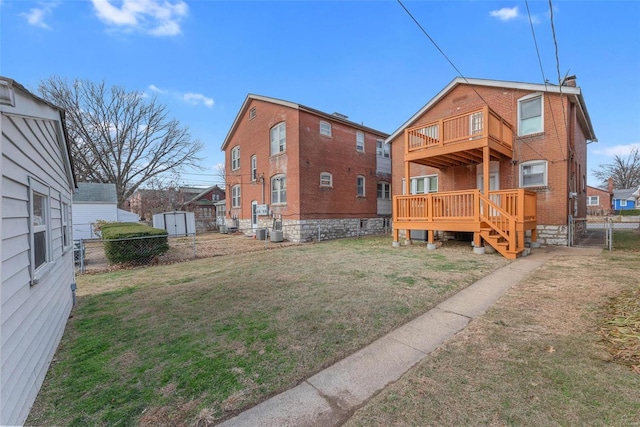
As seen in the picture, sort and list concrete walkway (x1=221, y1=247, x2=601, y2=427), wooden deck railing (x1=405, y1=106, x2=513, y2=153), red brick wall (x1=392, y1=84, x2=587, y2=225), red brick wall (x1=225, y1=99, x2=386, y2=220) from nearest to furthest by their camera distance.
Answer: concrete walkway (x1=221, y1=247, x2=601, y2=427), wooden deck railing (x1=405, y1=106, x2=513, y2=153), red brick wall (x1=392, y1=84, x2=587, y2=225), red brick wall (x1=225, y1=99, x2=386, y2=220)

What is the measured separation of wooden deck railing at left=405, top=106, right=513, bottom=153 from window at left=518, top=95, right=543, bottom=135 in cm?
47

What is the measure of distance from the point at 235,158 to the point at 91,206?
1105 centimetres

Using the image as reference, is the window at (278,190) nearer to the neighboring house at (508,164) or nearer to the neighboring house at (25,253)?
the neighboring house at (508,164)

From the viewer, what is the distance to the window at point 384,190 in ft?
63.8

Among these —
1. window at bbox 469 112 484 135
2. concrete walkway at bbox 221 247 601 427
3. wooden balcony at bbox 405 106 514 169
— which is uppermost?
window at bbox 469 112 484 135

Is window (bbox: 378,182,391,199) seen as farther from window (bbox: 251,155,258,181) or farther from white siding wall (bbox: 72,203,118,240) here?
white siding wall (bbox: 72,203,118,240)

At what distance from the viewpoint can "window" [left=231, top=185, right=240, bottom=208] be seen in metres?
21.1

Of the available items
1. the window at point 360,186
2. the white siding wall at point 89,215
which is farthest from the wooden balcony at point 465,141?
the white siding wall at point 89,215

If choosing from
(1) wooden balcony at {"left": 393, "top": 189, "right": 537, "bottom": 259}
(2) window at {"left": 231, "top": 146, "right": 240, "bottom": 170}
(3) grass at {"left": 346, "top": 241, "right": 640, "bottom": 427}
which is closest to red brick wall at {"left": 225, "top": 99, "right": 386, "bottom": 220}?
(2) window at {"left": 231, "top": 146, "right": 240, "bottom": 170}

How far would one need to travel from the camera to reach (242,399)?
7.97 ft

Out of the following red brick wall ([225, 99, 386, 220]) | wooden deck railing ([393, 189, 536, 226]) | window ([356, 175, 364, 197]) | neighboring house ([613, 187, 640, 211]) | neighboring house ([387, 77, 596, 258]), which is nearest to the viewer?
wooden deck railing ([393, 189, 536, 226])

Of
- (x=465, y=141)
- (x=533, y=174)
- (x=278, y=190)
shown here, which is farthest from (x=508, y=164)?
(x=278, y=190)

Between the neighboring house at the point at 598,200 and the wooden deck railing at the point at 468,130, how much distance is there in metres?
36.6

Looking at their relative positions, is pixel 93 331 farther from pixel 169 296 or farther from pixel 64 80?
pixel 64 80
